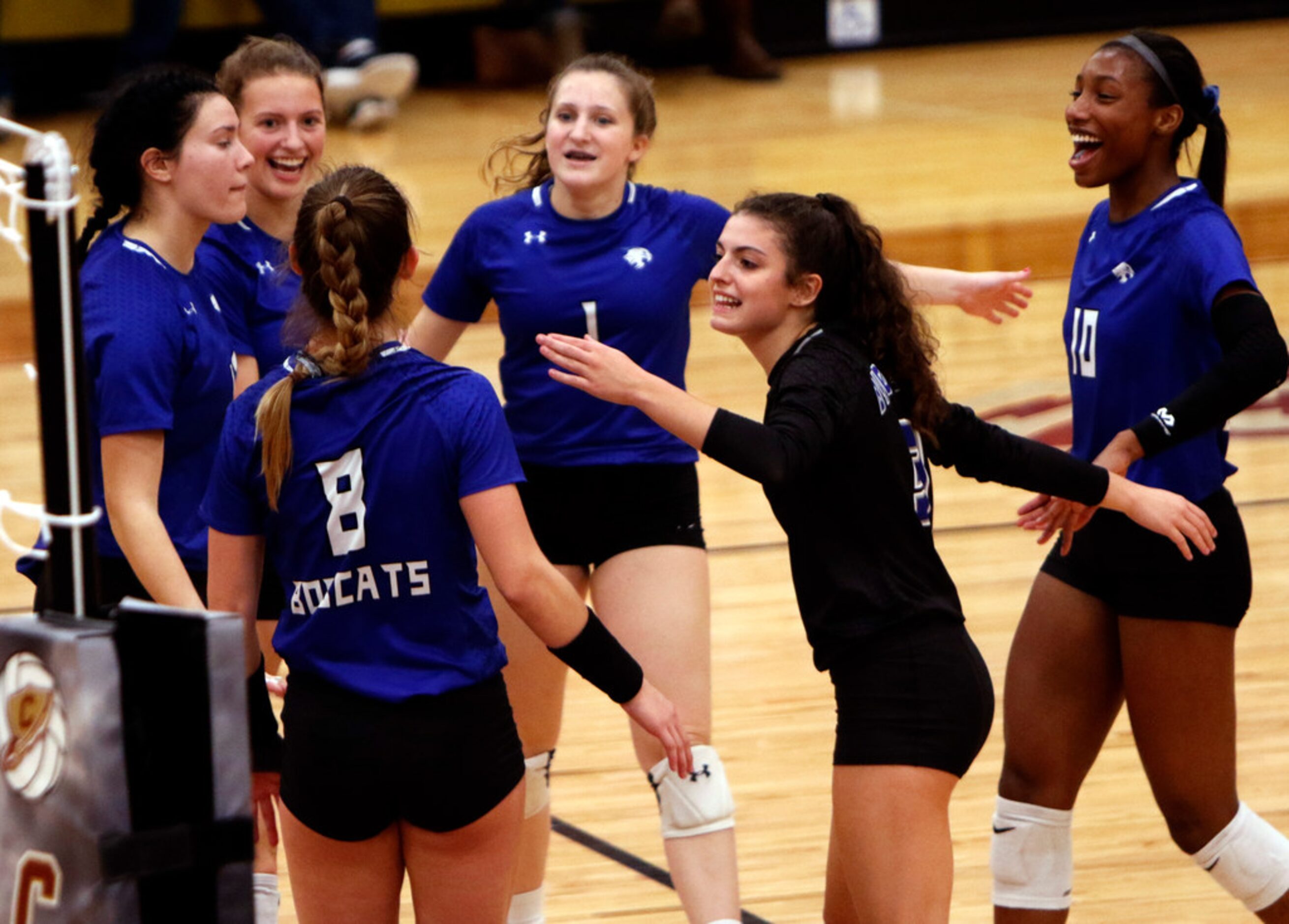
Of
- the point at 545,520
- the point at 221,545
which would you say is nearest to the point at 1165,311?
the point at 545,520

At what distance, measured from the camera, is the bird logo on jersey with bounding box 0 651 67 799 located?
76.9 inches

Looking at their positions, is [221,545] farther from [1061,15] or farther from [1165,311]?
[1061,15]

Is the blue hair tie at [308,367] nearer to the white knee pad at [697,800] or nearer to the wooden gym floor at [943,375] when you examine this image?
the white knee pad at [697,800]

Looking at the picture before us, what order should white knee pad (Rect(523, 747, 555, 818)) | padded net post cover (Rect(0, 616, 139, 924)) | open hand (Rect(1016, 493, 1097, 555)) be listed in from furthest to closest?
white knee pad (Rect(523, 747, 555, 818)), open hand (Rect(1016, 493, 1097, 555)), padded net post cover (Rect(0, 616, 139, 924))

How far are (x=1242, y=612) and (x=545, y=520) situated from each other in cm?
128

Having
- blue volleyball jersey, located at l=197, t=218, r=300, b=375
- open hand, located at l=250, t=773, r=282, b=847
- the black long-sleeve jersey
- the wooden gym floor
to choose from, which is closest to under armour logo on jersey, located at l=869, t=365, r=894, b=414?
the black long-sleeve jersey

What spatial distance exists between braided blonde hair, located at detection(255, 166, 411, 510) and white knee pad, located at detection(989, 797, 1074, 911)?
1.46m

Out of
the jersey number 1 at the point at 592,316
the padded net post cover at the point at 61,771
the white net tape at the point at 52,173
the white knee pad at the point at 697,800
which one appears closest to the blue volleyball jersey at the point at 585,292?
the jersey number 1 at the point at 592,316

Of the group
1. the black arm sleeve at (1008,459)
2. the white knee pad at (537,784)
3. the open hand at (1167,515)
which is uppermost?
the black arm sleeve at (1008,459)

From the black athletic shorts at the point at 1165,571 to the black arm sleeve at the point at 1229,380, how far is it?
6.7 inches

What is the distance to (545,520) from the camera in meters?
3.45

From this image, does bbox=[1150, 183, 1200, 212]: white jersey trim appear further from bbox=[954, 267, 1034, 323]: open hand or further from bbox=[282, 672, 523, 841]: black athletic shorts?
bbox=[282, 672, 523, 841]: black athletic shorts

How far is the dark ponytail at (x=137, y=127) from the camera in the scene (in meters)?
2.85

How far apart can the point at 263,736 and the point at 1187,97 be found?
1.94 metres
